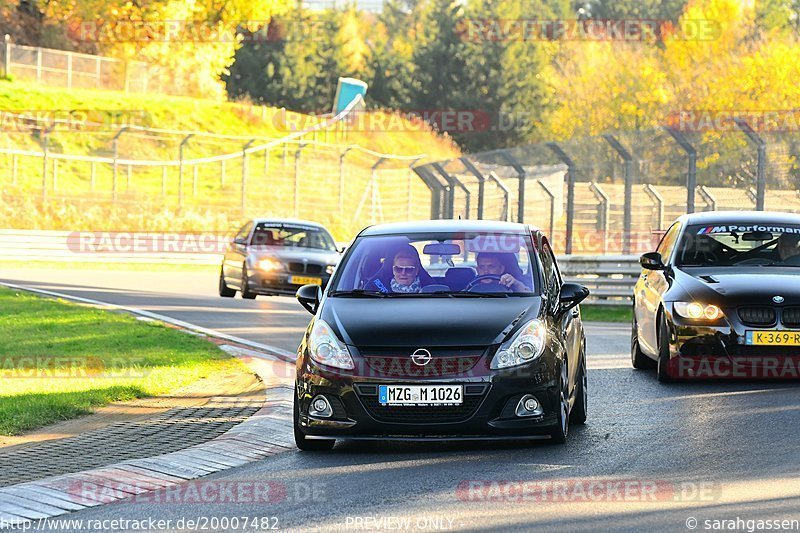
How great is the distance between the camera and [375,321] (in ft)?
30.3

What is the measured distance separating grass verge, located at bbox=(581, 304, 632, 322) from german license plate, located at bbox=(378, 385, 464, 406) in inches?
593

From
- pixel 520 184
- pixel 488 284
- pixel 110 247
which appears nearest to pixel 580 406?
pixel 488 284

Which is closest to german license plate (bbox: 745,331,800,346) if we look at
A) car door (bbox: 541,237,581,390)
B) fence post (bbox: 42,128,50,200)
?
car door (bbox: 541,237,581,390)

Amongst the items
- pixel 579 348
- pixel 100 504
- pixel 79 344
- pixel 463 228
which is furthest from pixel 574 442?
pixel 79 344

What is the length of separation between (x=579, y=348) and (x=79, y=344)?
684cm

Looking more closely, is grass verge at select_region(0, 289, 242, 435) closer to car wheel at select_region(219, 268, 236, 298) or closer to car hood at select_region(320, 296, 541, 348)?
car hood at select_region(320, 296, 541, 348)

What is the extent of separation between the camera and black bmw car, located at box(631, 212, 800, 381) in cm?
1235

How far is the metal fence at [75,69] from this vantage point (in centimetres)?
5806

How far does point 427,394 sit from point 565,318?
64.7 inches

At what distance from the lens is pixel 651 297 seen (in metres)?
13.8

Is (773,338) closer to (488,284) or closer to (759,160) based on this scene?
(488,284)

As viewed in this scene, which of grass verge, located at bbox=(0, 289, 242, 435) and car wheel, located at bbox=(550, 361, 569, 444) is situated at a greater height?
car wheel, located at bbox=(550, 361, 569, 444)

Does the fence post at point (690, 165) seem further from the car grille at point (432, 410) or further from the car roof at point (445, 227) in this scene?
the car grille at point (432, 410)

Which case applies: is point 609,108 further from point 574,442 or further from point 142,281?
point 574,442
